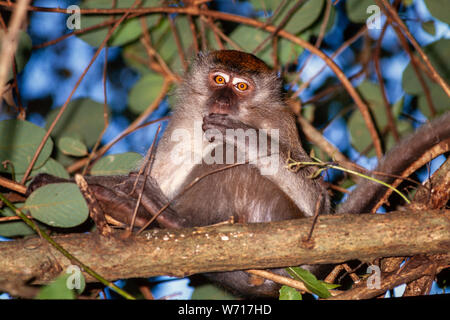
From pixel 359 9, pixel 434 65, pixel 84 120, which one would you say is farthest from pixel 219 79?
pixel 434 65

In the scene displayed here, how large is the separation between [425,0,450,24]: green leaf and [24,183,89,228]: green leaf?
3.47 metres

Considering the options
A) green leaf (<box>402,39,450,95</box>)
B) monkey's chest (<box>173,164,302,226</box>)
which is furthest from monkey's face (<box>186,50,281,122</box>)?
green leaf (<box>402,39,450,95</box>)

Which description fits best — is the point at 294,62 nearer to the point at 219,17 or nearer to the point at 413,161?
the point at 219,17

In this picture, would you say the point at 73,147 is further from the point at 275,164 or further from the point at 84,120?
the point at 275,164

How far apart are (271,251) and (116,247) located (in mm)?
886

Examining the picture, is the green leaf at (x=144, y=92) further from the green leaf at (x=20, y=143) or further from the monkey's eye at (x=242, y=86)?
the green leaf at (x=20, y=143)

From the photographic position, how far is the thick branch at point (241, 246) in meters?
2.63

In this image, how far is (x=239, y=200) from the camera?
358 centimetres

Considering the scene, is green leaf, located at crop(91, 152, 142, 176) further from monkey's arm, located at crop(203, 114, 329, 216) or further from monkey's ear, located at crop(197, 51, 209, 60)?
monkey's ear, located at crop(197, 51, 209, 60)

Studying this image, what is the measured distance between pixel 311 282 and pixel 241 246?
1.55 feet

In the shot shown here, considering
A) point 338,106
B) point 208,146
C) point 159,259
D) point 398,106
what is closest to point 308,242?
point 159,259

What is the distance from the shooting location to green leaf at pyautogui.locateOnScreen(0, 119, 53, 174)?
344 cm

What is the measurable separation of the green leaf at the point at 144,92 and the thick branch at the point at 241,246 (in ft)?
8.69

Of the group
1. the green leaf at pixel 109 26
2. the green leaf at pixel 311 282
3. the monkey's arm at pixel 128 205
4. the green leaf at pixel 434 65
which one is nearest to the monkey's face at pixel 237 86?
the green leaf at pixel 109 26
